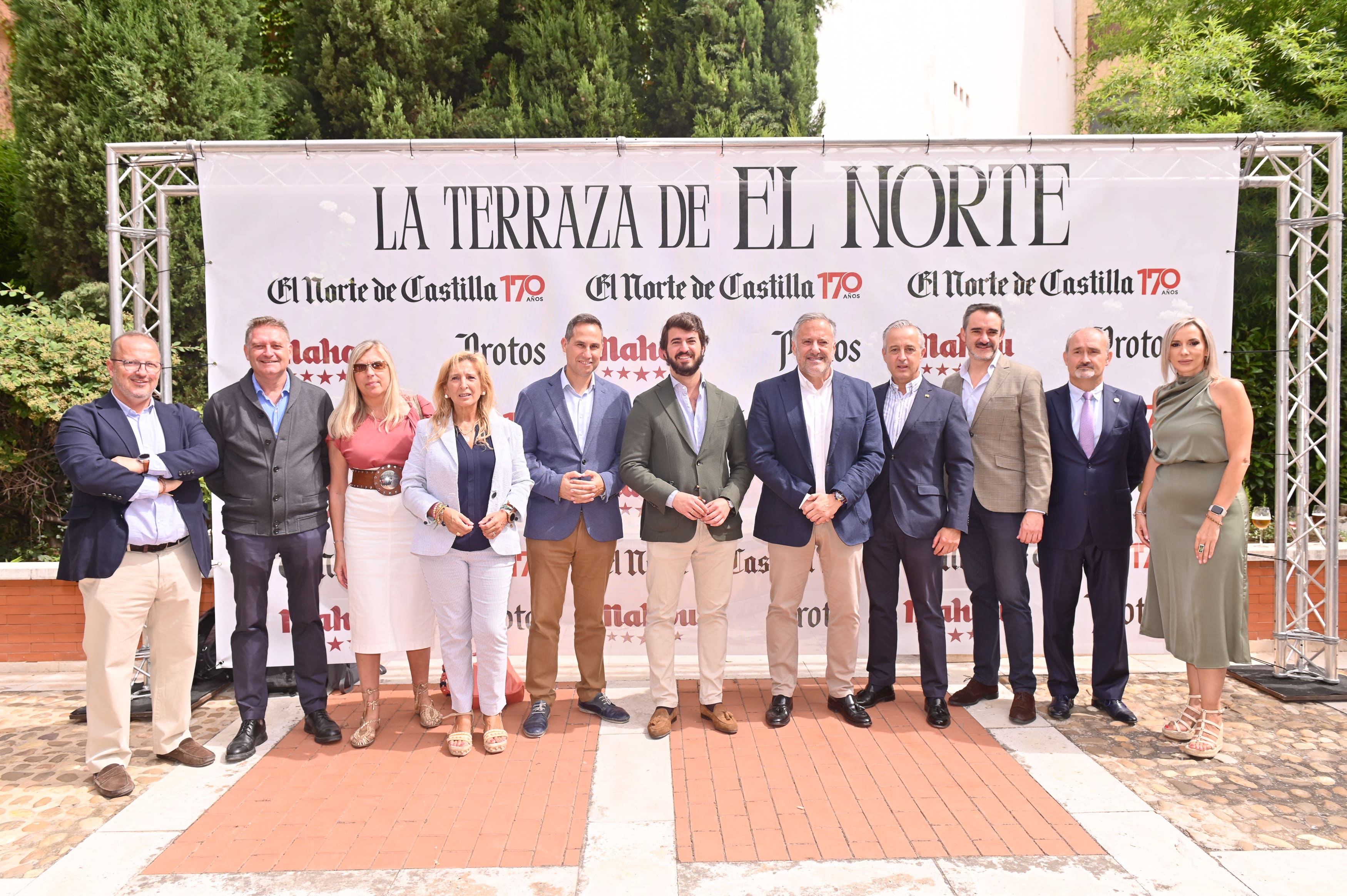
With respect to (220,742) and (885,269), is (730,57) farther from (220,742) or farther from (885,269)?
(220,742)

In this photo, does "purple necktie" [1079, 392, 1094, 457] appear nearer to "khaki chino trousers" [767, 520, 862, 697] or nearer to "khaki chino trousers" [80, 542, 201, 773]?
"khaki chino trousers" [767, 520, 862, 697]

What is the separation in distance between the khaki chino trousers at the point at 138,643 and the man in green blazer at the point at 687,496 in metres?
2.09

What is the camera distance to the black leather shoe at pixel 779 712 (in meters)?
4.36

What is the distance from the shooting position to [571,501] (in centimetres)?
430

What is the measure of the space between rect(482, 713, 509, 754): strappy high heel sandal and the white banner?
1.11 metres

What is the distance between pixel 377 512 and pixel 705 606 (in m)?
1.63

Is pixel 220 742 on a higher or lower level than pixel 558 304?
lower

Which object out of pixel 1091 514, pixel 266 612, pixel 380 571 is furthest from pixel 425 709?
pixel 1091 514

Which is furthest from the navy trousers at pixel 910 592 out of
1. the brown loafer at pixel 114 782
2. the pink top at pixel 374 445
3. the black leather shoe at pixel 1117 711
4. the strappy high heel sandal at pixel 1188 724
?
the brown loafer at pixel 114 782

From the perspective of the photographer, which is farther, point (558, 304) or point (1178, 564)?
point (558, 304)

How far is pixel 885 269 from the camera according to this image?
501 cm

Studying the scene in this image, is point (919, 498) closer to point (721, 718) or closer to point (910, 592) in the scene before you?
point (910, 592)

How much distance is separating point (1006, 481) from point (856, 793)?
1.72m

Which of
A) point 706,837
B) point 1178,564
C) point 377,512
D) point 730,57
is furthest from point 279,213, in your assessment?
point 730,57
